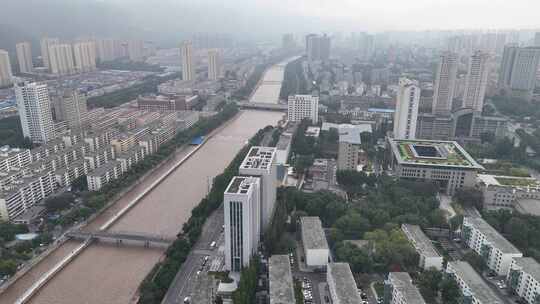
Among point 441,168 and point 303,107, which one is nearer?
point 441,168

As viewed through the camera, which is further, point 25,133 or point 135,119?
point 135,119

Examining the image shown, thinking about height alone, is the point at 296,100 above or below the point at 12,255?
above

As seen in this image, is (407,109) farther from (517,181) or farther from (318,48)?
(318,48)

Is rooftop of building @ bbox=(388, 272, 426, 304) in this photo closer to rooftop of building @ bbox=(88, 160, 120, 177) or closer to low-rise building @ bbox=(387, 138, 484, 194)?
low-rise building @ bbox=(387, 138, 484, 194)

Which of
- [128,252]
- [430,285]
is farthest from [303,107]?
[430,285]

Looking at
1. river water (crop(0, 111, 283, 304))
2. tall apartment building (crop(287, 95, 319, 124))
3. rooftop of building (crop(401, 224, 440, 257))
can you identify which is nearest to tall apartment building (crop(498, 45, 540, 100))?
tall apartment building (crop(287, 95, 319, 124))

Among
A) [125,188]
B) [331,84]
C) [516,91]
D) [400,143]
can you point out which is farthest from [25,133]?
[516,91]

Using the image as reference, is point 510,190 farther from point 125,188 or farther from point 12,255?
point 12,255
